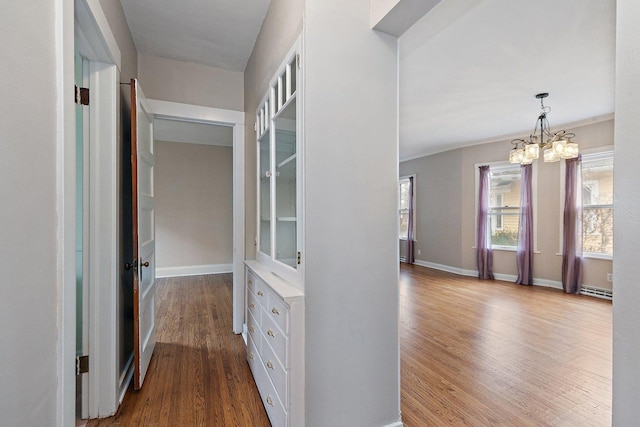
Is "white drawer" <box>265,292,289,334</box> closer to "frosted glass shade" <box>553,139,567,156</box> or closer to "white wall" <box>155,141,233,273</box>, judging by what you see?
"frosted glass shade" <box>553,139,567,156</box>

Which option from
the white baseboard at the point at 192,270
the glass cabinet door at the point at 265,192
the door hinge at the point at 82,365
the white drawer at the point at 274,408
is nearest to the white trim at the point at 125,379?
the door hinge at the point at 82,365

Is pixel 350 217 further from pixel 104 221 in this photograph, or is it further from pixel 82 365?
pixel 82 365

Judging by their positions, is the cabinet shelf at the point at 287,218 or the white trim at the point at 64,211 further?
the cabinet shelf at the point at 287,218

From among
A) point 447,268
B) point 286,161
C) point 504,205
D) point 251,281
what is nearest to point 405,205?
point 447,268

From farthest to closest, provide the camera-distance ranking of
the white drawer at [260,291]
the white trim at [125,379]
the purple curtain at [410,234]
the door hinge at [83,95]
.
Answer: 1. the purple curtain at [410,234]
2. the white trim at [125,379]
3. the white drawer at [260,291]
4. the door hinge at [83,95]

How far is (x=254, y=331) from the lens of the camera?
2.24 meters

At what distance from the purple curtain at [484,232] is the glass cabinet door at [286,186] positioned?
210 inches

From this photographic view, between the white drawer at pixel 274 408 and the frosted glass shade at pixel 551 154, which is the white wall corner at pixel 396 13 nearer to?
the white drawer at pixel 274 408

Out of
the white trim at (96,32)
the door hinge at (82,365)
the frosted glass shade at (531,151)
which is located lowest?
the door hinge at (82,365)

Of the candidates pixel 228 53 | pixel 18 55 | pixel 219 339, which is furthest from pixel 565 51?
pixel 219 339

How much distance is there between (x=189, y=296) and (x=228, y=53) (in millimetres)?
3509

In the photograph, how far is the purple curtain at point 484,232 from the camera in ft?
19.6

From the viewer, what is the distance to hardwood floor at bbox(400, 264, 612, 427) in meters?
1.94

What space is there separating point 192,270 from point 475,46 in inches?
235
